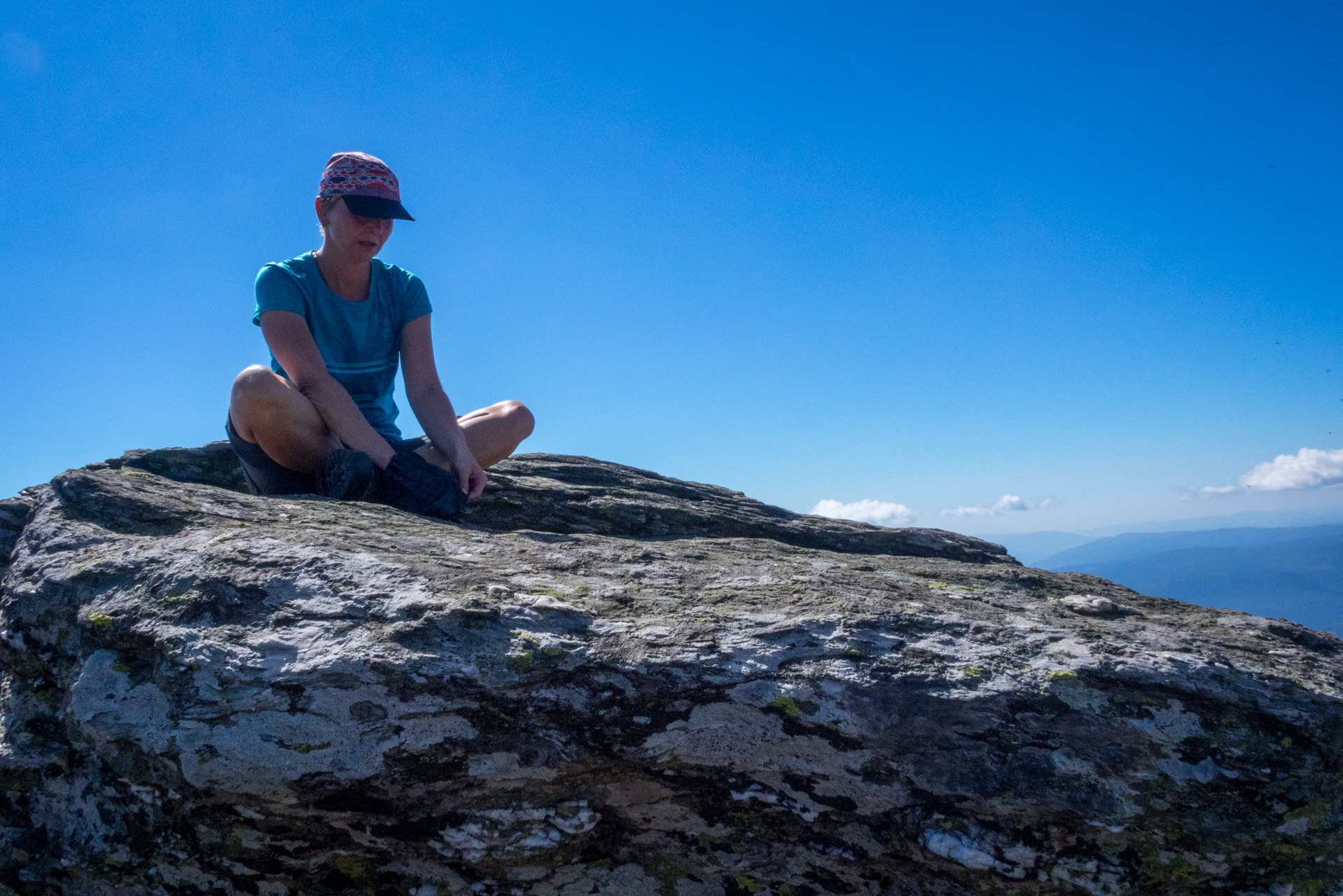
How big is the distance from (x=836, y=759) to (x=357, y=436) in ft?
13.4

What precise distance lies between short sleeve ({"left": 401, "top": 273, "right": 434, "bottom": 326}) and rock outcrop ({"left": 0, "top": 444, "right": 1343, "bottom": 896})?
340cm

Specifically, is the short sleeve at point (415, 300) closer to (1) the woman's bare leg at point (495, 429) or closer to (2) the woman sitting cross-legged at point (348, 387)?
(2) the woman sitting cross-legged at point (348, 387)

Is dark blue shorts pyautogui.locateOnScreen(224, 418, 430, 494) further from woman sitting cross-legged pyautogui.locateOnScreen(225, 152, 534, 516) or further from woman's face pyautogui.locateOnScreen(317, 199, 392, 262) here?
woman's face pyautogui.locateOnScreen(317, 199, 392, 262)

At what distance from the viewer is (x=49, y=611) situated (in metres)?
3.48

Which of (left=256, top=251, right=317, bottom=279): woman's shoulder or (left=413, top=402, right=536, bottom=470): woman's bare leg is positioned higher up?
(left=256, top=251, right=317, bottom=279): woman's shoulder

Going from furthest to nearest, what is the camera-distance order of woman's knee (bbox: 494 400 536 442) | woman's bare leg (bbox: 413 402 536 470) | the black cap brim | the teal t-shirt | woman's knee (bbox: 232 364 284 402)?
1. woman's knee (bbox: 494 400 536 442)
2. woman's bare leg (bbox: 413 402 536 470)
3. the teal t-shirt
4. the black cap brim
5. woman's knee (bbox: 232 364 284 402)

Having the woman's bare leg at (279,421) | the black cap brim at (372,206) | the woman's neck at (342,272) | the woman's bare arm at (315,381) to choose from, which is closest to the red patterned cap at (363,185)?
the black cap brim at (372,206)

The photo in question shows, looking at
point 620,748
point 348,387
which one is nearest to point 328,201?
point 348,387

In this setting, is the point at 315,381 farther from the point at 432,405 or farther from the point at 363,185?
the point at 363,185

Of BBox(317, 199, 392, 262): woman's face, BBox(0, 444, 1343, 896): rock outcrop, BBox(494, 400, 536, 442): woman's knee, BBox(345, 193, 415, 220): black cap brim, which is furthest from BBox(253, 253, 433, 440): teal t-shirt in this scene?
BBox(0, 444, 1343, 896): rock outcrop

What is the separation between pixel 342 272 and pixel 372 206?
0.76 meters

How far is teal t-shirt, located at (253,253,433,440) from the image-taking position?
5.60 meters

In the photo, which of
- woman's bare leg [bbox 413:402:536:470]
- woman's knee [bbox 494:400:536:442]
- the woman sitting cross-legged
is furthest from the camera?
woman's knee [bbox 494:400:536:442]

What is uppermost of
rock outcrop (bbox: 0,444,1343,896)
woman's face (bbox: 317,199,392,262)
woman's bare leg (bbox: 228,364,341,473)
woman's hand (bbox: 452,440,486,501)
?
woman's face (bbox: 317,199,392,262)
